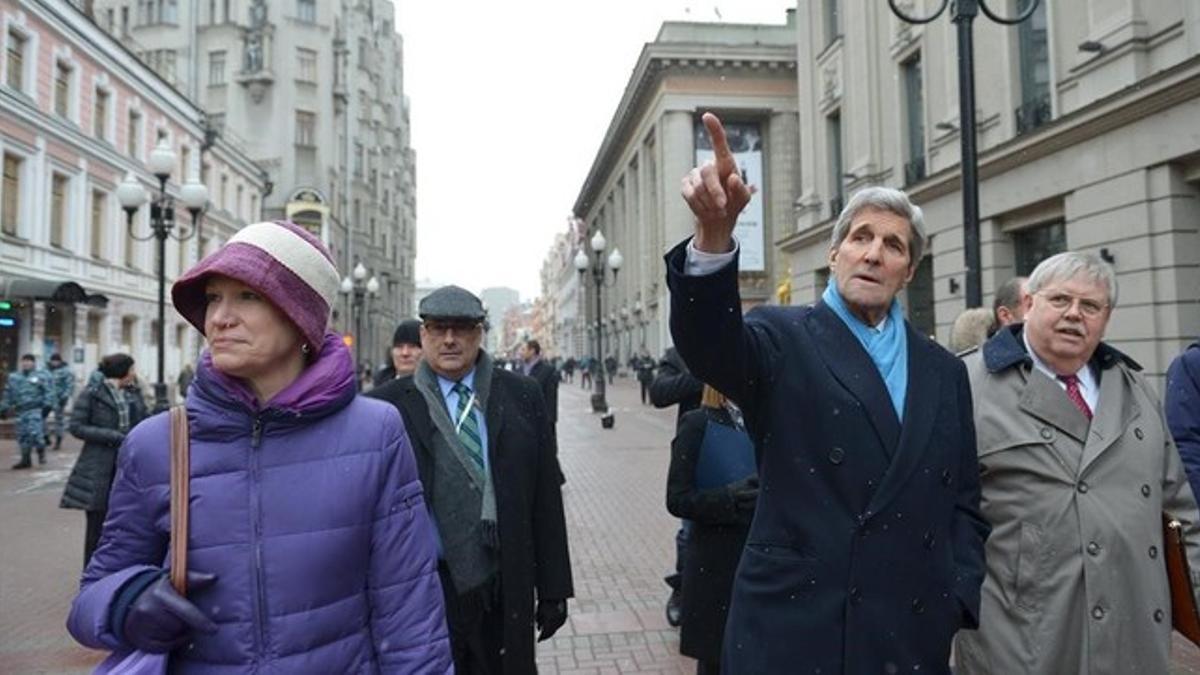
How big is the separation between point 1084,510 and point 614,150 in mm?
55561

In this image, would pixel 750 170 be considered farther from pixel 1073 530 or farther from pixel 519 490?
pixel 1073 530

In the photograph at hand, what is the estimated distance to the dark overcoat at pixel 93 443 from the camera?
6.11 m

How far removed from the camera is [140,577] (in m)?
1.81

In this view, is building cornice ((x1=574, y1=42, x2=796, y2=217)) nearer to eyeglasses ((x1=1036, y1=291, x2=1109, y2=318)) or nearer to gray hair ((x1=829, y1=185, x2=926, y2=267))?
eyeglasses ((x1=1036, y1=291, x2=1109, y2=318))

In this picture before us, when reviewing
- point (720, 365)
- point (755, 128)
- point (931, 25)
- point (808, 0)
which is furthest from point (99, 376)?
point (755, 128)

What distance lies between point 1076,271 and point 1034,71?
14.1 m

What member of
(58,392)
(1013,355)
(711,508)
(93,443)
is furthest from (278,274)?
(58,392)

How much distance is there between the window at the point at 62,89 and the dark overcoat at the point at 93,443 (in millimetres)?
22406

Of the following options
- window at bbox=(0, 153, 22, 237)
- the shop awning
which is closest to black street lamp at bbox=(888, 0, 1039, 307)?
the shop awning

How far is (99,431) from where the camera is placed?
6.29 meters

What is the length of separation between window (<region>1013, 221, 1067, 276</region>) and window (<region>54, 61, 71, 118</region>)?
25764 mm

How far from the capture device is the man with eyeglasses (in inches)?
102

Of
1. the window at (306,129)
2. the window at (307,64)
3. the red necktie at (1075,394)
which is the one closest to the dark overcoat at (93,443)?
the red necktie at (1075,394)

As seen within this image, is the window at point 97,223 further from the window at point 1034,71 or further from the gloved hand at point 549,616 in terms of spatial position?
the gloved hand at point 549,616
